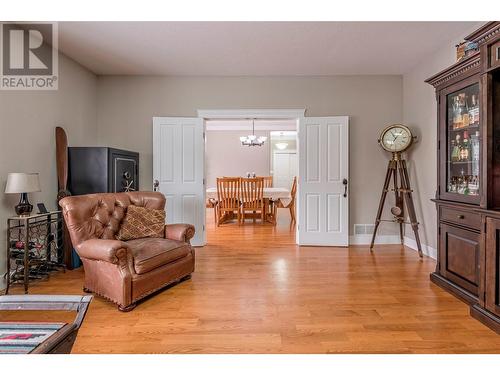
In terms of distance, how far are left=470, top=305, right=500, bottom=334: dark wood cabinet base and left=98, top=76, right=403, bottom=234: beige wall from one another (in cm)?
247

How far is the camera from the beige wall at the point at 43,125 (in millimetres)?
2996

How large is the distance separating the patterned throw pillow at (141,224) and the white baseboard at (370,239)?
3.01 m

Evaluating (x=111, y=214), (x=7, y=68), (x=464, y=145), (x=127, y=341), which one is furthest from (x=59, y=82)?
(x=464, y=145)

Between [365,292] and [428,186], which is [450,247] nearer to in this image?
[365,292]

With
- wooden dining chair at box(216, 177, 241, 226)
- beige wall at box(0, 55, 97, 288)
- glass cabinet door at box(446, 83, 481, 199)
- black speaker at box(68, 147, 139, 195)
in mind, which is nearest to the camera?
glass cabinet door at box(446, 83, 481, 199)

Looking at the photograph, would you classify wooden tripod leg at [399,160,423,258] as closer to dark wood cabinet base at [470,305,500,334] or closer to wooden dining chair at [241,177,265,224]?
dark wood cabinet base at [470,305,500,334]

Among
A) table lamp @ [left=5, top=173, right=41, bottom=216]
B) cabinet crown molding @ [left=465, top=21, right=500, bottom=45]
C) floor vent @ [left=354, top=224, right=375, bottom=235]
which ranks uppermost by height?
cabinet crown molding @ [left=465, top=21, right=500, bottom=45]

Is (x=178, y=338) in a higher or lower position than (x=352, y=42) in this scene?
lower

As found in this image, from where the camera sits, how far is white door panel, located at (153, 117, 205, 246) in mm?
4586

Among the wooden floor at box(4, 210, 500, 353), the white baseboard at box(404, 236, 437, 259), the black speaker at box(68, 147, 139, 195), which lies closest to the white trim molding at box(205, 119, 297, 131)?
the white baseboard at box(404, 236, 437, 259)

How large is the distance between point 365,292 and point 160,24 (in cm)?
334

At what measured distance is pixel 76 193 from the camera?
3.74 metres

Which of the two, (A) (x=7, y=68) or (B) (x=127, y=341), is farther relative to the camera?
(A) (x=7, y=68)

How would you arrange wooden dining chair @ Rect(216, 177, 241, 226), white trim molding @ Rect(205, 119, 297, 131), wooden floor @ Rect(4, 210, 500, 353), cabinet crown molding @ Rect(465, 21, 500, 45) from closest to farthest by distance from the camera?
1. wooden floor @ Rect(4, 210, 500, 353)
2. cabinet crown molding @ Rect(465, 21, 500, 45)
3. wooden dining chair @ Rect(216, 177, 241, 226)
4. white trim molding @ Rect(205, 119, 297, 131)
